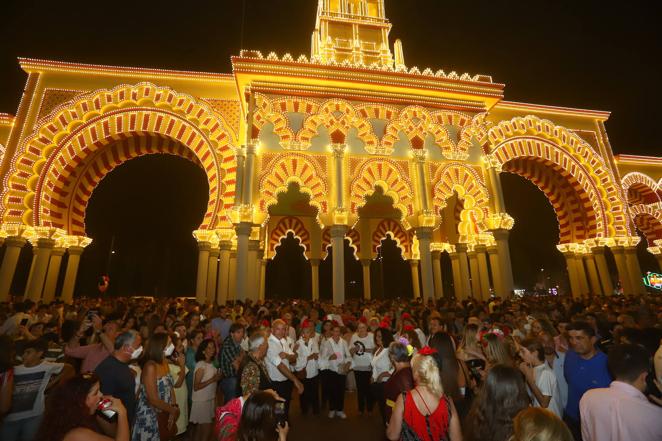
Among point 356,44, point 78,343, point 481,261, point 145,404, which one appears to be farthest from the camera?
point 356,44

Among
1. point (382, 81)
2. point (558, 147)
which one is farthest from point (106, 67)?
point (558, 147)

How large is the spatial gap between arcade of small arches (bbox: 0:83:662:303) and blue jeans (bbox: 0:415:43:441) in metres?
7.30

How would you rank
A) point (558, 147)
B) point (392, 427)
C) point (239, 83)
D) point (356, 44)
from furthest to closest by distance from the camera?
1. point (356, 44)
2. point (558, 147)
3. point (239, 83)
4. point (392, 427)

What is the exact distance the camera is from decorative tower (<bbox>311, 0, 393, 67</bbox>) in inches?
706

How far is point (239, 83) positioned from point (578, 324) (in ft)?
41.7

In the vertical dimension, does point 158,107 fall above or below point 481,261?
above

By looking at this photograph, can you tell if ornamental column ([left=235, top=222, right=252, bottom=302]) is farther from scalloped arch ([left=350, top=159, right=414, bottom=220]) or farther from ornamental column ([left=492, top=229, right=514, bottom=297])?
ornamental column ([left=492, top=229, right=514, bottom=297])

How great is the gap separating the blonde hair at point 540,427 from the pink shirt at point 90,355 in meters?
3.78

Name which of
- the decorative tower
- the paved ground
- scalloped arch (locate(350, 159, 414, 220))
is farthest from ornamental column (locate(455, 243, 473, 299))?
the paved ground

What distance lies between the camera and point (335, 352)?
5465 mm

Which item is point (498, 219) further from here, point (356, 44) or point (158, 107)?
point (158, 107)

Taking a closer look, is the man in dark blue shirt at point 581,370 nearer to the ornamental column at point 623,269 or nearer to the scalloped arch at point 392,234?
the scalloped arch at point 392,234

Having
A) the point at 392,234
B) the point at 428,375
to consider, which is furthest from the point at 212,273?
the point at 428,375

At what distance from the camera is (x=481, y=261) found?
15.2 m
